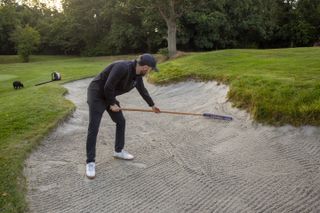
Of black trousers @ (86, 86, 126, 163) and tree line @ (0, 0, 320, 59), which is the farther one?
tree line @ (0, 0, 320, 59)

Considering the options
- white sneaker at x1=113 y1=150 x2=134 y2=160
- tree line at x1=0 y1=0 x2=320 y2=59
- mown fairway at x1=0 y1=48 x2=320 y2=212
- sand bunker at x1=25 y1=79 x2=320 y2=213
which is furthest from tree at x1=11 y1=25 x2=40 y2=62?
white sneaker at x1=113 y1=150 x2=134 y2=160

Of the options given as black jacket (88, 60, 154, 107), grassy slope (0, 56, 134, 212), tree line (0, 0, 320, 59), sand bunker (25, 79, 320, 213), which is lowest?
sand bunker (25, 79, 320, 213)

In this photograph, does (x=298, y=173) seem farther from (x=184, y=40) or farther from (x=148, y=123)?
(x=184, y=40)

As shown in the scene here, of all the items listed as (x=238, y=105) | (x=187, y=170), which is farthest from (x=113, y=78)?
(x=238, y=105)

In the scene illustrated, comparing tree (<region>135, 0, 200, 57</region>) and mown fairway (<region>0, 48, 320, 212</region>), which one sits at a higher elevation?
tree (<region>135, 0, 200, 57</region>)

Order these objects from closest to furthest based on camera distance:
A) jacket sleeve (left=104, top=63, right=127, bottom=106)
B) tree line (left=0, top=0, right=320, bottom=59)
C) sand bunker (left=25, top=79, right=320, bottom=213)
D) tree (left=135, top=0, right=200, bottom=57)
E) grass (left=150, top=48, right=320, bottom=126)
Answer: sand bunker (left=25, top=79, right=320, bottom=213), jacket sleeve (left=104, top=63, right=127, bottom=106), grass (left=150, top=48, right=320, bottom=126), tree (left=135, top=0, right=200, bottom=57), tree line (left=0, top=0, right=320, bottom=59)

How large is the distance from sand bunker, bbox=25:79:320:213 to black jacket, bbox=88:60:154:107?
5.07 ft

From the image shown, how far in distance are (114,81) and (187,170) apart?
223cm

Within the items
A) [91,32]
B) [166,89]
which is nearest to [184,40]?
[91,32]

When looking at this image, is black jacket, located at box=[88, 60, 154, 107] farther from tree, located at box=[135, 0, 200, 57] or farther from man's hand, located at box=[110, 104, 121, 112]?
tree, located at box=[135, 0, 200, 57]

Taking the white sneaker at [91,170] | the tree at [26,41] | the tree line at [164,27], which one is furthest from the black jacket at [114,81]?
the tree at [26,41]

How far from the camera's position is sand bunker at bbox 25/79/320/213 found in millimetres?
5250

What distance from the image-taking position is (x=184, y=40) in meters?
39.5

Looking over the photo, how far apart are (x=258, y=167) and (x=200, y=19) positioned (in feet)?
106
